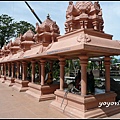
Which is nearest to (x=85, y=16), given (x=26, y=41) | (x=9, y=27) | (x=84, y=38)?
(x=84, y=38)

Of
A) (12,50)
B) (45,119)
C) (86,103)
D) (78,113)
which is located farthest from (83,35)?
(12,50)

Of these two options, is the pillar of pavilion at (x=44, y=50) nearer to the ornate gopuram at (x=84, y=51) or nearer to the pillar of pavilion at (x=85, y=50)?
the ornate gopuram at (x=84, y=51)

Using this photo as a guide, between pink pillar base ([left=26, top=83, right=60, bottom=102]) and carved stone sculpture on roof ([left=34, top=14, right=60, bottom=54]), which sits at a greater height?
carved stone sculpture on roof ([left=34, top=14, right=60, bottom=54])

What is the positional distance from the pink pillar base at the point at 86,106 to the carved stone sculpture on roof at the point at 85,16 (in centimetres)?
284

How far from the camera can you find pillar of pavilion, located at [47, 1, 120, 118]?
17.0 ft

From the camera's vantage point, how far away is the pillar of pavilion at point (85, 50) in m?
5.20

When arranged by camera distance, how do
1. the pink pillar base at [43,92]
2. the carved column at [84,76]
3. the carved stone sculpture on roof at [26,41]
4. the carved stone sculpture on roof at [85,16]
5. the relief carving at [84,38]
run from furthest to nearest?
1. the carved stone sculpture on roof at [26,41]
2. the pink pillar base at [43,92]
3. the carved stone sculpture on roof at [85,16]
4. the carved column at [84,76]
5. the relief carving at [84,38]

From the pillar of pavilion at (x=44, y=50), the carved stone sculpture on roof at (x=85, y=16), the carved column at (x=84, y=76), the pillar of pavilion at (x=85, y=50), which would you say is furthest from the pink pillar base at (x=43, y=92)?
the carved stone sculpture on roof at (x=85, y=16)

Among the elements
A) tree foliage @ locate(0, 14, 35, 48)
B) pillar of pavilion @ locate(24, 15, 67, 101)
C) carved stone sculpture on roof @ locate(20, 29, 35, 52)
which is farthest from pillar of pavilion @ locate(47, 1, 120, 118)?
tree foliage @ locate(0, 14, 35, 48)

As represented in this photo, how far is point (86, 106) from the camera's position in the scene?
17.5ft

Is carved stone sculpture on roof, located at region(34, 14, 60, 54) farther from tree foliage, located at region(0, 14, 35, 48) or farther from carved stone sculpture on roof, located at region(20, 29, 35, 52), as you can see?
tree foliage, located at region(0, 14, 35, 48)

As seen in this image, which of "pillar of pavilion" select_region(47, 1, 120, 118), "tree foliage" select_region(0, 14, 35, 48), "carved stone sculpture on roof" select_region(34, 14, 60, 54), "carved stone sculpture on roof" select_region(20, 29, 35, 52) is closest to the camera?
"pillar of pavilion" select_region(47, 1, 120, 118)

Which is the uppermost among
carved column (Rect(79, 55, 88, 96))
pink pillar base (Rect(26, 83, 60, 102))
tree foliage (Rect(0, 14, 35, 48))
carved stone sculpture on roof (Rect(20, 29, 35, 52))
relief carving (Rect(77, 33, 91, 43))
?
tree foliage (Rect(0, 14, 35, 48))

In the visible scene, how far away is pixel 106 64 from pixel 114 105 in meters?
1.73
